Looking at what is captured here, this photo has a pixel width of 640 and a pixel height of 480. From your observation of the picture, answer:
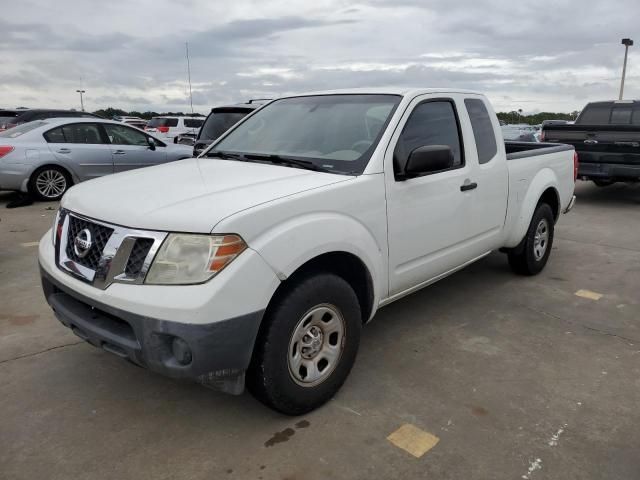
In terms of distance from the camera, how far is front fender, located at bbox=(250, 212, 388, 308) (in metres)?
2.55

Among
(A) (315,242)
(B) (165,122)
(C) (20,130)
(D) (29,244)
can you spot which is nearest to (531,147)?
(A) (315,242)

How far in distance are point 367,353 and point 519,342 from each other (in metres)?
1.13

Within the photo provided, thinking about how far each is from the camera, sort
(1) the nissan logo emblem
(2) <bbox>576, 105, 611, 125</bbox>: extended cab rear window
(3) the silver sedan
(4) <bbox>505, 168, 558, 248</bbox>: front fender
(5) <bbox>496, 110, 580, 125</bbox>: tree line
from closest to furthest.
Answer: (1) the nissan logo emblem < (4) <bbox>505, 168, 558, 248</bbox>: front fender < (3) the silver sedan < (2) <bbox>576, 105, 611, 125</bbox>: extended cab rear window < (5) <bbox>496, 110, 580, 125</bbox>: tree line

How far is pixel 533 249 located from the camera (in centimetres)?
523

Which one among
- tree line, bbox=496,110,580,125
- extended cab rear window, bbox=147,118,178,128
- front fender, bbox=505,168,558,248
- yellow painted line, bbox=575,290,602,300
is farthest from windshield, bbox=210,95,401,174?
tree line, bbox=496,110,580,125

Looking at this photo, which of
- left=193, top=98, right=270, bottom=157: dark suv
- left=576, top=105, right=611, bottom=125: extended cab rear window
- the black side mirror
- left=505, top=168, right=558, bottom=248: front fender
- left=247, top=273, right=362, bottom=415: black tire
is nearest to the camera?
left=247, top=273, right=362, bottom=415: black tire

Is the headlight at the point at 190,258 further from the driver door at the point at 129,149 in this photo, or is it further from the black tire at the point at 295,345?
the driver door at the point at 129,149

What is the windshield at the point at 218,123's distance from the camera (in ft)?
28.4

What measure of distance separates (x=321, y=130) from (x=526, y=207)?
88.9 inches

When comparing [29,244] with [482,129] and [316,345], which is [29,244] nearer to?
[316,345]

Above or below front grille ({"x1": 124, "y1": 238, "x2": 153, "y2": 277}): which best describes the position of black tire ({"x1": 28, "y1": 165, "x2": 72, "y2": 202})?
below

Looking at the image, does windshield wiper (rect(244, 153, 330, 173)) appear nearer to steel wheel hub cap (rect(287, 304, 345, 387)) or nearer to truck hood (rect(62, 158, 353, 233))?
truck hood (rect(62, 158, 353, 233))

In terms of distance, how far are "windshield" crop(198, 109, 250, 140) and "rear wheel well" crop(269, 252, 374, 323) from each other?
6.01 m

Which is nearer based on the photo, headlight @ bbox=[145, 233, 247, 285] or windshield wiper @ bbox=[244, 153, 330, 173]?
headlight @ bbox=[145, 233, 247, 285]
